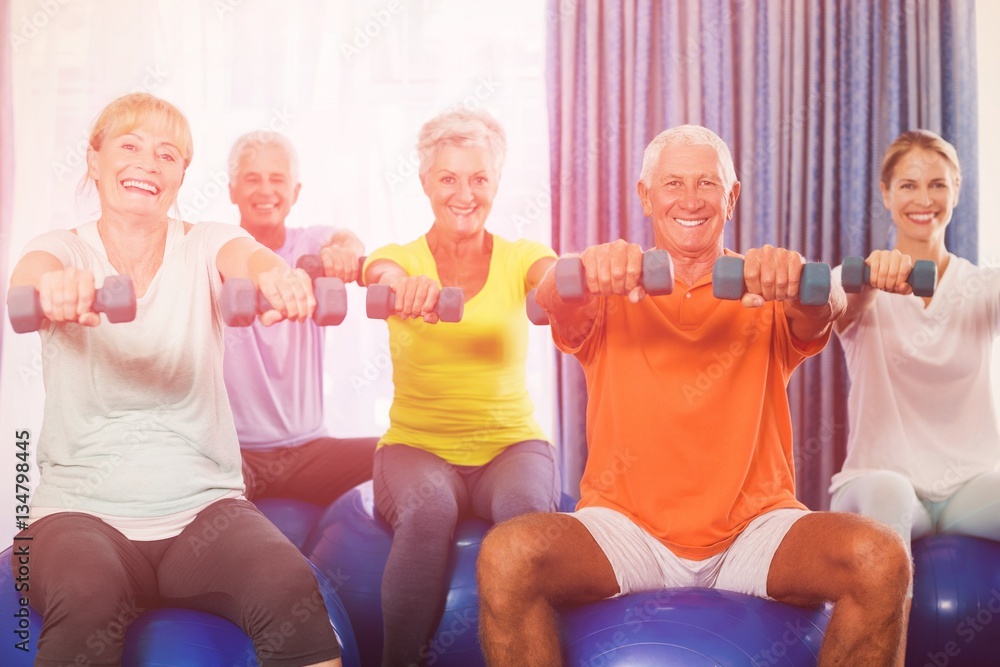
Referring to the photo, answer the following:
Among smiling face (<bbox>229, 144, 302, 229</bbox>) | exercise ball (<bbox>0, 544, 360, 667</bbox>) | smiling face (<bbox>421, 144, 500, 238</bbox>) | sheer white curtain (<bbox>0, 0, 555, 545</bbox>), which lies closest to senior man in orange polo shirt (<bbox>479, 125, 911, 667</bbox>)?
exercise ball (<bbox>0, 544, 360, 667</bbox>)

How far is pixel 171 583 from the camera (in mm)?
1702

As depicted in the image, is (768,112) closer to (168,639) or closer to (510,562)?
(510,562)

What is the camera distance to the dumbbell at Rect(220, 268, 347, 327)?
167 cm

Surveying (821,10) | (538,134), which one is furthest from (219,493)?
(821,10)

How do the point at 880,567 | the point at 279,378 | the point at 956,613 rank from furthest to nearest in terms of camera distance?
the point at 279,378
the point at 956,613
the point at 880,567

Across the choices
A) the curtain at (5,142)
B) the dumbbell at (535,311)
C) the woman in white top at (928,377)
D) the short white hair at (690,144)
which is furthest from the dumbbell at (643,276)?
the curtain at (5,142)

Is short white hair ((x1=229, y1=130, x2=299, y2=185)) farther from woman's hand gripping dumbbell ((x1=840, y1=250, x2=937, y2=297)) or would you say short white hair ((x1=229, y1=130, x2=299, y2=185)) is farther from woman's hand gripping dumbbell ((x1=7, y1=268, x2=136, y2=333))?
woman's hand gripping dumbbell ((x1=840, y1=250, x2=937, y2=297))

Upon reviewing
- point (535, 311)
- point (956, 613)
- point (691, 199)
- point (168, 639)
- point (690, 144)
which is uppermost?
point (690, 144)

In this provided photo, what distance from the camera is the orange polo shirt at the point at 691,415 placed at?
6.05ft

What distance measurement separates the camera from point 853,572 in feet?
5.20

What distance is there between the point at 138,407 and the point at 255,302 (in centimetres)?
34

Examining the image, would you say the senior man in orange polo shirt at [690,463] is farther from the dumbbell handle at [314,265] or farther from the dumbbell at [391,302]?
the dumbbell handle at [314,265]

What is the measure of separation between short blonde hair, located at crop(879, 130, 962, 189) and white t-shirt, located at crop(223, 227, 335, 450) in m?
1.67

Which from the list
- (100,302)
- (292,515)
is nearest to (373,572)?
(292,515)
